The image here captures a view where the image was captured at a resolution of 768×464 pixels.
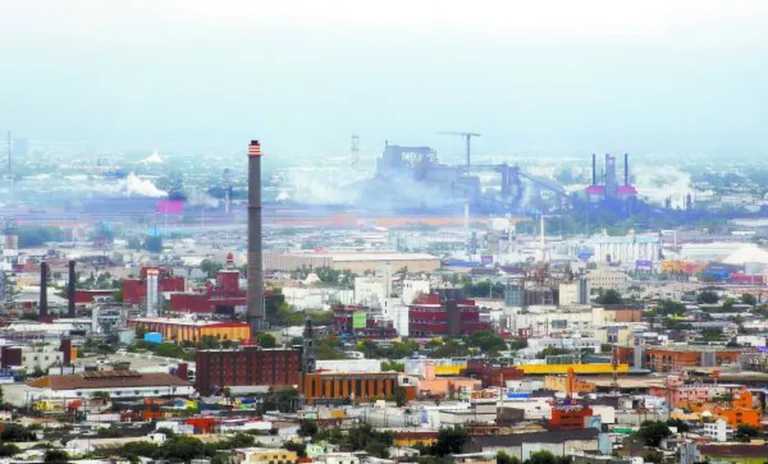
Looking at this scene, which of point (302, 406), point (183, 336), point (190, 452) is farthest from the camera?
point (183, 336)

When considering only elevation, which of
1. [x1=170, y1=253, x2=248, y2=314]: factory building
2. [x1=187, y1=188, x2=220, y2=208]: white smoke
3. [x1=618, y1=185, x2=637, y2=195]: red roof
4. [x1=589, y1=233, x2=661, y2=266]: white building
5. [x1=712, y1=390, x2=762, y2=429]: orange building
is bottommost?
[x1=712, y1=390, x2=762, y2=429]: orange building

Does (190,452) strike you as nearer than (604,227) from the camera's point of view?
Yes

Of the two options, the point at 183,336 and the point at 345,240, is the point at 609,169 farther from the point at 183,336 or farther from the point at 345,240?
the point at 183,336

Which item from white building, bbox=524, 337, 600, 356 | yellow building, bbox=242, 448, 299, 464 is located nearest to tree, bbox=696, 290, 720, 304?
white building, bbox=524, 337, 600, 356

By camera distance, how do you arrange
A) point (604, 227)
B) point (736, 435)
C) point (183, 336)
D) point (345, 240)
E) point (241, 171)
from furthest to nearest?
point (241, 171), point (604, 227), point (345, 240), point (183, 336), point (736, 435)

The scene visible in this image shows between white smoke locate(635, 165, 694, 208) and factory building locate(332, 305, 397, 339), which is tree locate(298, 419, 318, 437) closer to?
factory building locate(332, 305, 397, 339)

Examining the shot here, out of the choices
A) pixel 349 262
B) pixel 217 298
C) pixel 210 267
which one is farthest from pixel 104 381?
pixel 349 262

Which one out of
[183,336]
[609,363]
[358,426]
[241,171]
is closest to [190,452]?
[358,426]
